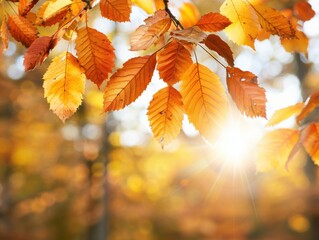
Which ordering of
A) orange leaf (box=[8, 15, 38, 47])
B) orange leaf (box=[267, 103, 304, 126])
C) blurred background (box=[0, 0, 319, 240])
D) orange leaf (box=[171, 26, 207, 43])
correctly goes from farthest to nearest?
1. blurred background (box=[0, 0, 319, 240])
2. orange leaf (box=[267, 103, 304, 126])
3. orange leaf (box=[8, 15, 38, 47])
4. orange leaf (box=[171, 26, 207, 43])

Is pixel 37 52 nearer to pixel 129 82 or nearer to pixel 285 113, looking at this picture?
pixel 129 82

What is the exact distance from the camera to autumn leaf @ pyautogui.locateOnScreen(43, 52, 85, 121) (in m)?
0.62

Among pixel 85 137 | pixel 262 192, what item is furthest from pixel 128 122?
pixel 262 192

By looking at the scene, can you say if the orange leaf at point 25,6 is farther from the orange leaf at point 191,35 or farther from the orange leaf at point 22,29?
the orange leaf at point 191,35

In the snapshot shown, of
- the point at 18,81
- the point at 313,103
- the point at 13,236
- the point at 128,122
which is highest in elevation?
the point at 18,81

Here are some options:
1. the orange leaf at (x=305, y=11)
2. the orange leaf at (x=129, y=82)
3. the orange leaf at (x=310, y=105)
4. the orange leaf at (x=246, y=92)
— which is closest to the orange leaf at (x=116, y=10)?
the orange leaf at (x=129, y=82)

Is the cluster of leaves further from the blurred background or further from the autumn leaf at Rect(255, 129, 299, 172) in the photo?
the blurred background

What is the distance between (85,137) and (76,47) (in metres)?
7.10

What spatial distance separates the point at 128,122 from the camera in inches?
285

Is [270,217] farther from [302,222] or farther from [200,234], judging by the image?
[200,234]

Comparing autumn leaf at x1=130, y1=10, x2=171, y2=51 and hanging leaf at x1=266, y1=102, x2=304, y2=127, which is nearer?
autumn leaf at x1=130, y1=10, x2=171, y2=51

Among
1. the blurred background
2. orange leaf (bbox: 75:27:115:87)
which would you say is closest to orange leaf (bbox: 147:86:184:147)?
orange leaf (bbox: 75:27:115:87)

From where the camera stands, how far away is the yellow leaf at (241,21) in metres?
0.63

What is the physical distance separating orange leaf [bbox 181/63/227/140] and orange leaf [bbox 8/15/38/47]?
0.33 meters
